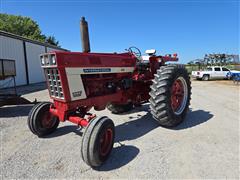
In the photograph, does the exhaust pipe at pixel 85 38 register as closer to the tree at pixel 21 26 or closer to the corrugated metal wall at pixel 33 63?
the corrugated metal wall at pixel 33 63

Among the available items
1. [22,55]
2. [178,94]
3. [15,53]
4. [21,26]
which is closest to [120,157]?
[178,94]

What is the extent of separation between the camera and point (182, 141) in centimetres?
366

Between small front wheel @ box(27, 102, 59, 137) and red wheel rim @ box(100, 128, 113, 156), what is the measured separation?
60.2 inches

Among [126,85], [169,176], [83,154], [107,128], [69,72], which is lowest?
[169,176]

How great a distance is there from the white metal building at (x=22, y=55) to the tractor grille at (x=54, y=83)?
41.1ft

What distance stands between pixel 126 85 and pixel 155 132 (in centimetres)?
115

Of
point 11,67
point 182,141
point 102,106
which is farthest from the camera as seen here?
point 11,67

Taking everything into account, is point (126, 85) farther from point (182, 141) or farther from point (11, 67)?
point (11, 67)

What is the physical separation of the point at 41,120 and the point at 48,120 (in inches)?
6.9

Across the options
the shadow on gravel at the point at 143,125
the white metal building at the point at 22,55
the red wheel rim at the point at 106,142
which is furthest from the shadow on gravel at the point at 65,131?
the white metal building at the point at 22,55

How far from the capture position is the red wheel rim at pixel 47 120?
13.1 feet

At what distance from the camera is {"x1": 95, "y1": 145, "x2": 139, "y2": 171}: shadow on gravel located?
9.41ft

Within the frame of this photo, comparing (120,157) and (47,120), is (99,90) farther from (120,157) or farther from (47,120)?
(120,157)

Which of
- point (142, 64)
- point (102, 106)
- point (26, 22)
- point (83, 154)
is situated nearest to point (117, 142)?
point (102, 106)
